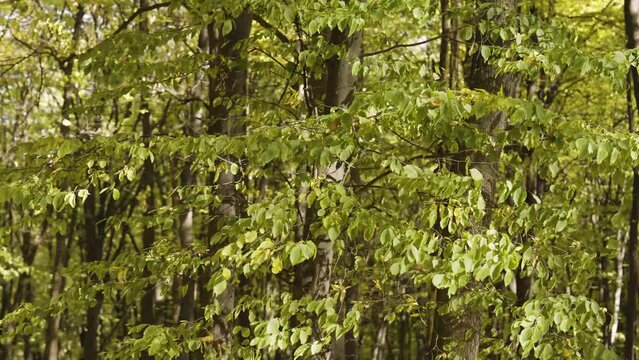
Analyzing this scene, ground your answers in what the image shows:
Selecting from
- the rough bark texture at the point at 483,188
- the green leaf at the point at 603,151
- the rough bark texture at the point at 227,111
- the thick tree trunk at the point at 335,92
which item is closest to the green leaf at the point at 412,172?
the green leaf at the point at 603,151

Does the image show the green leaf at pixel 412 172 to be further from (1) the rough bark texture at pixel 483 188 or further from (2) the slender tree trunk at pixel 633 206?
(2) the slender tree trunk at pixel 633 206

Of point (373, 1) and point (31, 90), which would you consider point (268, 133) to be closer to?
point (373, 1)

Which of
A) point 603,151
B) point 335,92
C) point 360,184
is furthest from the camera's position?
point 335,92

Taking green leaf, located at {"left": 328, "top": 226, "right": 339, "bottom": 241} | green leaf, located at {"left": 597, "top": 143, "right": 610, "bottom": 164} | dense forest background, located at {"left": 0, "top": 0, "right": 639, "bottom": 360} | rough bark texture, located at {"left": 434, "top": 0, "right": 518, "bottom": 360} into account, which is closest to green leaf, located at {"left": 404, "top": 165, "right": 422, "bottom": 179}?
dense forest background, located at {"left": 0, "top": 0, "right": 639, "bottom": 360}

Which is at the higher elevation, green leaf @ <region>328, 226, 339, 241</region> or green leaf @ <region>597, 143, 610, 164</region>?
green leaf @ <region>597, 143, 610, 164</region>

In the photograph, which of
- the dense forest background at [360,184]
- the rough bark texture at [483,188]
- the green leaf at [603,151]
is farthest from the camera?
the rough bark texture at [483,188]

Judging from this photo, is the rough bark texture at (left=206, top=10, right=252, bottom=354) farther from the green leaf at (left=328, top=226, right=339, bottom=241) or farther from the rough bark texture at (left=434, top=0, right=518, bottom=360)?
the green leaf at (left=328, top=226, right=339, bottom=241)

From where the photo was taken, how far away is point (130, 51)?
800cm

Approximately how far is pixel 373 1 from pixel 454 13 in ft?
3.12

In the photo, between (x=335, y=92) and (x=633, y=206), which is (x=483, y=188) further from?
(x=633, y=206)

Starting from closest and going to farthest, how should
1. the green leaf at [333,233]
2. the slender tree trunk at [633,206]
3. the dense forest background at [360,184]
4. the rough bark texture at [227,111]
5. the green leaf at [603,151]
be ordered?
1. the green leaf at [603,151]
2. the green leaf at [333,233]
3. the dense forest background at [360,184]
4. the rough bark texture at [227,111]
5. the slender tree trunk at [633,206]

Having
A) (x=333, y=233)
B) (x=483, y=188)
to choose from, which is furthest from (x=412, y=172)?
(x=483, y=188)

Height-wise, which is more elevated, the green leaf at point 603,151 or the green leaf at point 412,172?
the green leaf at point 603,151

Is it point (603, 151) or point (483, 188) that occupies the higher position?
point (603, 151)
